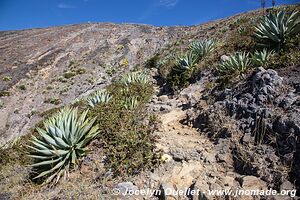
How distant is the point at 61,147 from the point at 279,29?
23.5 feet

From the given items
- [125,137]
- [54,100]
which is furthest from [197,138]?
[54,100]

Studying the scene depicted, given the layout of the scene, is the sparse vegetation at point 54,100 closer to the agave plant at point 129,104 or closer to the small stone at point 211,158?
the agave plant at point 129,104

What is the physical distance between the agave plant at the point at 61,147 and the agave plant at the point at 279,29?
607cm

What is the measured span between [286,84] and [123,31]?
104 feet

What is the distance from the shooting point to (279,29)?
919 centimetres

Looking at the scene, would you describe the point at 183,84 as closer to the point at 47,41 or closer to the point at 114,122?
the point at 114,122

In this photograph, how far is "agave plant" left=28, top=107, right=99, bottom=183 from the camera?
21.3 ft

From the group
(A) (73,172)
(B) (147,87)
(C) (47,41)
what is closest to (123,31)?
(C) (47,41)

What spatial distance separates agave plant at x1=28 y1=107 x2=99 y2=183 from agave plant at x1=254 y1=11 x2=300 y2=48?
6.07m

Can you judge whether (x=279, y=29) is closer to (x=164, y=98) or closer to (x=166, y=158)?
(x=164, y=98)

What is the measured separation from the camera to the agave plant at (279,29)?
9.05m

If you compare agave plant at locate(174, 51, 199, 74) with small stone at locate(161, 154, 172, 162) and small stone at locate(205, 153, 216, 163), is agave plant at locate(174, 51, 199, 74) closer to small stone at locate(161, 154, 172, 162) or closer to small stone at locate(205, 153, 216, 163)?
small stone at locate(161, 154, 172, 162)

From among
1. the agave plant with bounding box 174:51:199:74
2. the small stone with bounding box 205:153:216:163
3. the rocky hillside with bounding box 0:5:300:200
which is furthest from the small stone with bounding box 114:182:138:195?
the agave plant with bounding box 174:51:199:74

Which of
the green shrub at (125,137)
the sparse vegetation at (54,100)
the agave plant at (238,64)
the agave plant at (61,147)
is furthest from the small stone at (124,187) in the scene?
the sparse vegetation at (54,100)
